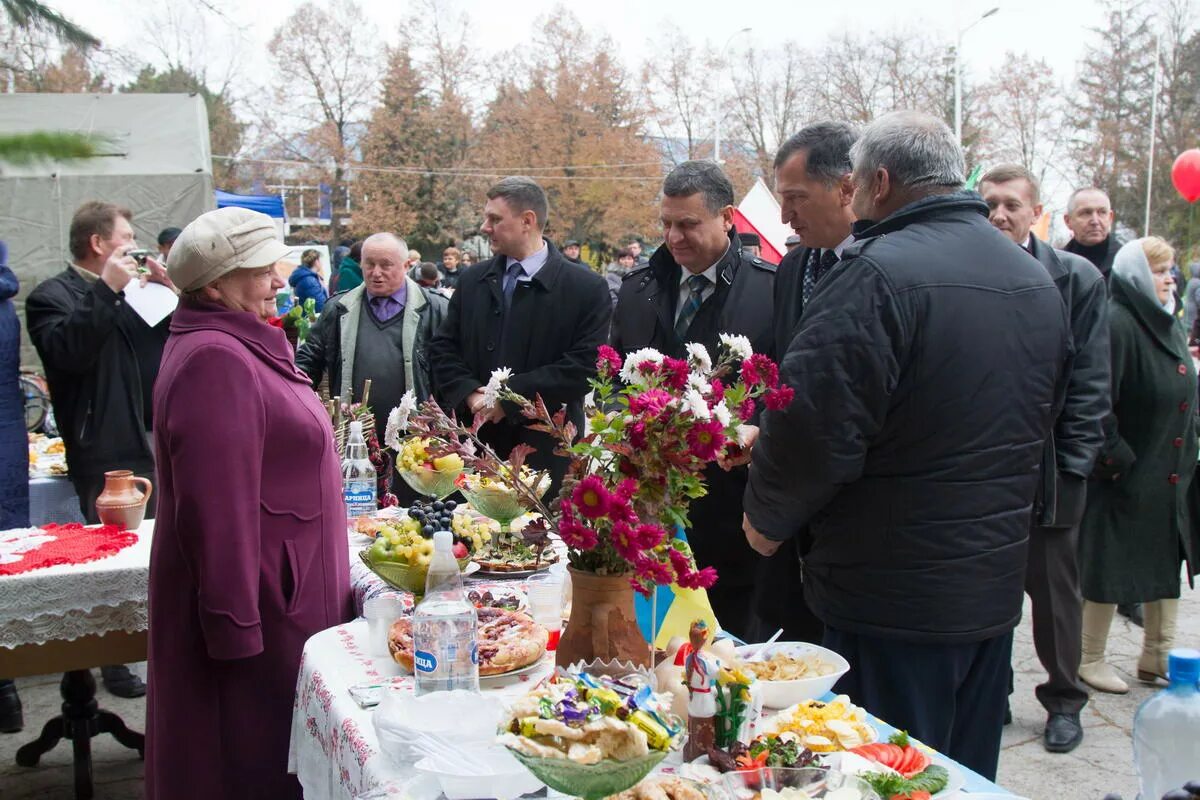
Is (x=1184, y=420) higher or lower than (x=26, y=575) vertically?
higher

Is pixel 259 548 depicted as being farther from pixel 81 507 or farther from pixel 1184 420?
pixel 1184 420

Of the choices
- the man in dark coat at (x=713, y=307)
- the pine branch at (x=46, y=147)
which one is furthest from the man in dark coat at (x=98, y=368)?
the pine branch at (x=46, y=147)

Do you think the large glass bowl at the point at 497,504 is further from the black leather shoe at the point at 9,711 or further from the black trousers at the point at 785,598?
the black leather shoe at the point at 9,711

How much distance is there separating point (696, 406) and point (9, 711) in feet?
12.7

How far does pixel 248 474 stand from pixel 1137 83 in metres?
37.8

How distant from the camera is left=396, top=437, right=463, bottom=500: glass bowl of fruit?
3430 mm

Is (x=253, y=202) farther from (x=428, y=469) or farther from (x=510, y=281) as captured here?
(x=428, y=469)

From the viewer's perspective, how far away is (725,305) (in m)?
3.49

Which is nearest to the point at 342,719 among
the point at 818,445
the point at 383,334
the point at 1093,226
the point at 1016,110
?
the point at 818,445

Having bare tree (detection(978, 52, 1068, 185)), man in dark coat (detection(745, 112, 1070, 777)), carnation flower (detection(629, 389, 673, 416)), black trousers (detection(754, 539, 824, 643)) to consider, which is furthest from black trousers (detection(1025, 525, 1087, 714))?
bare tree (detection(978, 52, 1068, 185))

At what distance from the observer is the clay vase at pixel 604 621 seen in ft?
6.53

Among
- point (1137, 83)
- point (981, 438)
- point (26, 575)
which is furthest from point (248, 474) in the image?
point (1137, 83)

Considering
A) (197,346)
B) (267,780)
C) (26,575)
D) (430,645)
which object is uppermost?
(197,346)

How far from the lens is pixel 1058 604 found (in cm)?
391
